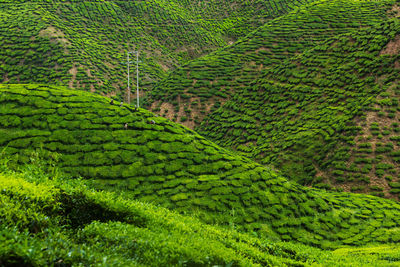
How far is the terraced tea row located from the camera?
46.4 ft

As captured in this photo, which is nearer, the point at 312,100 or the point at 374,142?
the point at 374,142

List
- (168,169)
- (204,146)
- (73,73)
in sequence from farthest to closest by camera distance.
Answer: (73,73)
(204,146)
(168,169)

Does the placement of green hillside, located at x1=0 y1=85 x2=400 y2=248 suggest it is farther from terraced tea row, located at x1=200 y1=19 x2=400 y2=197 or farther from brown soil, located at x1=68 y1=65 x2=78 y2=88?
brown soil, located at x1=68 y1=65 x2=78 y2=88

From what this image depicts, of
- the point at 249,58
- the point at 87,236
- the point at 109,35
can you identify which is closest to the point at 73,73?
the point at 109,35

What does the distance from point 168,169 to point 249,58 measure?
2125 centimetres

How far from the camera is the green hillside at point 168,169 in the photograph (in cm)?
841

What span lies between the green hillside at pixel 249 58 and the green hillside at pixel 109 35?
513cm

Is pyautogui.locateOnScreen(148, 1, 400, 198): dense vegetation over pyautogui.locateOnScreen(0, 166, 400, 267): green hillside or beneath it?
over

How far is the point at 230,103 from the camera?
2370 centimetres

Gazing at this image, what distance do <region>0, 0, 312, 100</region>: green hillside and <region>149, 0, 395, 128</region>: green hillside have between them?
513 cm

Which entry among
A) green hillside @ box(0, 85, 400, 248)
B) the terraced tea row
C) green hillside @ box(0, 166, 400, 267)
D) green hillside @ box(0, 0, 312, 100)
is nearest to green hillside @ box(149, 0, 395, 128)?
the terraced tea row

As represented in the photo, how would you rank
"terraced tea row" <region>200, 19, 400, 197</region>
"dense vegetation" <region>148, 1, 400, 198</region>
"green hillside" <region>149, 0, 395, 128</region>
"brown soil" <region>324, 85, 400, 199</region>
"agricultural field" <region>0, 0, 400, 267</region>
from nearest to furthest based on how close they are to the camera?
"agricultural field" <region>0, 0, 400, 267</region>, "brown soil" <region>324, 85, 400, 199</region>, "terraced tea row" <region>200, 19, 400, 197</region>, "dense vegetation" <region>148, 1, 400, 198</region>, "green hillside" <region>149, 0, 395, 128</region>

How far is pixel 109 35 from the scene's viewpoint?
33719 millimetres

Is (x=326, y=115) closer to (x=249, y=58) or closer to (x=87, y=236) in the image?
(x=249, y=58)
